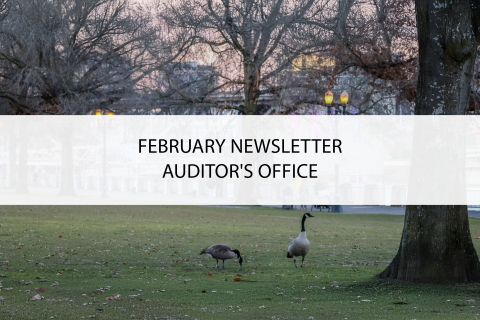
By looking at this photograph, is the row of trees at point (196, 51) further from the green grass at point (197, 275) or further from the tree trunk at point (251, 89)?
the green grass at point (197, 275)

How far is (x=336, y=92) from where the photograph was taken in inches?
1449

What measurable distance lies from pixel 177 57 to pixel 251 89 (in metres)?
4.34

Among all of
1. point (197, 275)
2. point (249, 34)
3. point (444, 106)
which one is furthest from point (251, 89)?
point (444, 106)

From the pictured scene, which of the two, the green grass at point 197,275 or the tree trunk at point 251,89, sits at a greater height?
the tree trunk at point 251,89

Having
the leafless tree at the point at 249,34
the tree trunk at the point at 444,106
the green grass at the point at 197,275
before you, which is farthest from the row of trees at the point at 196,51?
the tree trunk at the point at 444,106

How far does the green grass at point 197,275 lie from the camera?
337 inches

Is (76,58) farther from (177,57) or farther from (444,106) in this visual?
(444,106)

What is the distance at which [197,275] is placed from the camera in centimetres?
1247

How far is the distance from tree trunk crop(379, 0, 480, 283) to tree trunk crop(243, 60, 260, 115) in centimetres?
2671

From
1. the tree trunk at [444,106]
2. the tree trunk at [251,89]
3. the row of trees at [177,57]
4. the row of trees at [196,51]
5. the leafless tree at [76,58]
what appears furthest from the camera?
the leafless tree at [76,58]

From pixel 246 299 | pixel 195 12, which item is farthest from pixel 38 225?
pixel 195 12

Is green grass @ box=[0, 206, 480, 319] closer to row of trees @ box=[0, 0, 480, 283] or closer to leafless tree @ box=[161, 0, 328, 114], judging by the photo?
row of trees @ box=[0, 0, 480, 283]

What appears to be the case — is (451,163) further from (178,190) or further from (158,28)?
(178,190)

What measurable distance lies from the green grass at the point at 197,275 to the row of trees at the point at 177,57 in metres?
12.0
